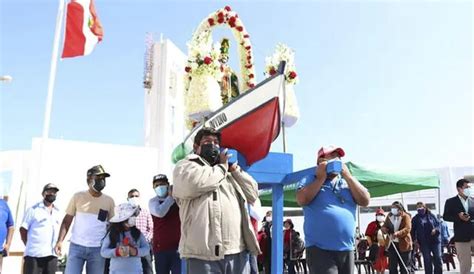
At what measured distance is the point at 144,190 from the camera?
20.5 m

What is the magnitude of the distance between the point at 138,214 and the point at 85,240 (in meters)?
0.63

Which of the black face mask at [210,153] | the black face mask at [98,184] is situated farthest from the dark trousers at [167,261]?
the black face mask at [210,153]

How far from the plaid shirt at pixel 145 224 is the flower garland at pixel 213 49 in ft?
7.20

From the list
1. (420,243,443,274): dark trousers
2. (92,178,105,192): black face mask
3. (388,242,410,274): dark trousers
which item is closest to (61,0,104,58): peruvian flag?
(92,178,105,192): black face mask

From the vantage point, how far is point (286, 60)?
287 inches

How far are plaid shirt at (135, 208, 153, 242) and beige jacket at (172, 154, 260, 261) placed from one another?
2.36m

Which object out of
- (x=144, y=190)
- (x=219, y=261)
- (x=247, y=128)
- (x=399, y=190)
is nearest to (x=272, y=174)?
(x=247, y=128)

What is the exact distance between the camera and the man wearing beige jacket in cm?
278

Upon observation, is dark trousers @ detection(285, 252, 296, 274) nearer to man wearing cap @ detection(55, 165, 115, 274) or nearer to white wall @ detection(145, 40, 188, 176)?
man wearing cap @ detection(55, 165, 115, 274)

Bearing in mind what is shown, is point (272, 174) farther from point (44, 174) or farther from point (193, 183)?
point (44, 174)

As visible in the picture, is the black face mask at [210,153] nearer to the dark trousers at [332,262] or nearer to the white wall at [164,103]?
the dark trousers at [332,262]

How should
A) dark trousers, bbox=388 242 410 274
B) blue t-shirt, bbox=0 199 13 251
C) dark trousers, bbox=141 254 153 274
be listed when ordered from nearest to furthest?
dark trousers, bbox=141 254 153 274
blue t-shirt, bbox=0 199 13 251
dark trousers, bbox=388 242 410 274

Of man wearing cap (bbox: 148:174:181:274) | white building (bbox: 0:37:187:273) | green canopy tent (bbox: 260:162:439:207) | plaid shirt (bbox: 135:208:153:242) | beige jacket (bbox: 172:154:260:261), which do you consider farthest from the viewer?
white building (bbox: 0:37:187:273)

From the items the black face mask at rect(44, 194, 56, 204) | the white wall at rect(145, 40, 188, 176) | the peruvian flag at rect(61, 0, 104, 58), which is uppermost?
the white wall at rect(145, 40, 188, 176)
